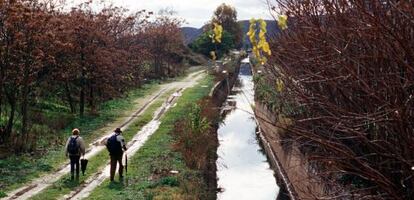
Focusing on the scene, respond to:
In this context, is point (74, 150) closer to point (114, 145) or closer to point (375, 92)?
point (114, 145)

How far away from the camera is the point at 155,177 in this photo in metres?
18.0

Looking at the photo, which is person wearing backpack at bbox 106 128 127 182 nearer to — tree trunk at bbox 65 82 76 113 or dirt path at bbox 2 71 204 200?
dirt path at bbox 2 71 204 200

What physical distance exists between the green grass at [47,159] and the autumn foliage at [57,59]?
3.68 ft

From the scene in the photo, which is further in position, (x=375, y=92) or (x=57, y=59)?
(x=57, y=59)

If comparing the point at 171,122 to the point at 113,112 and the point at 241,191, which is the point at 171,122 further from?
the point at 241,191

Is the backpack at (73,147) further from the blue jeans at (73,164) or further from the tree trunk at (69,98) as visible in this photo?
the tree trunk at (69,98)

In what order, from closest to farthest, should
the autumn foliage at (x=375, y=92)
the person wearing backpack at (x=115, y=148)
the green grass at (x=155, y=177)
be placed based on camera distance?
the autumn foliage at (x=375, y=92)
the green grass at (x=155, y=177)
the person wearing backpack at (x=115, y=148)

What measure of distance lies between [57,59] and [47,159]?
315 inches

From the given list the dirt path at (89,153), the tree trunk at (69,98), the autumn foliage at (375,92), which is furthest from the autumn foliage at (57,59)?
the autumn foliage at (375,92)

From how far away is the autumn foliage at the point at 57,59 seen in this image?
20.5 meters

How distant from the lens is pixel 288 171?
21.0 metres

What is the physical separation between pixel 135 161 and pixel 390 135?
560 inches

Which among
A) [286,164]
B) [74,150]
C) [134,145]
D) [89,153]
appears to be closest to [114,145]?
[74,150]

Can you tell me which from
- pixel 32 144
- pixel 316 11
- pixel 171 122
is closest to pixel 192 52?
pixel 171 122
